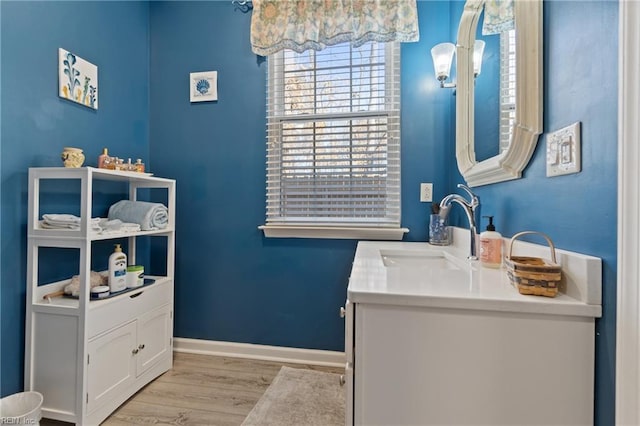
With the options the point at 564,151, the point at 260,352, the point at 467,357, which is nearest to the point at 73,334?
the point at 260,352

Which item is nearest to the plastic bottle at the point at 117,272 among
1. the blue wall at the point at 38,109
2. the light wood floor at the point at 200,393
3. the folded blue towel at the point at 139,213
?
the folded blue towel at the point at 139,213

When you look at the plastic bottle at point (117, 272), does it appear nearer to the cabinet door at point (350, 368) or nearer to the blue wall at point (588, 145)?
the cabinet door at point (350, 368)

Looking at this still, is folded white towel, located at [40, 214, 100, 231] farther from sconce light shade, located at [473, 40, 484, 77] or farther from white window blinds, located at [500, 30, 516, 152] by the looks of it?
sconce light shade, located at [473, 40, 484, 77]

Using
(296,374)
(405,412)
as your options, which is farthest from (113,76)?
(405,412)

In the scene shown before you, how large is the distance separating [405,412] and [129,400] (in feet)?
5.12

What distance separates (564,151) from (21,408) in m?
2.20

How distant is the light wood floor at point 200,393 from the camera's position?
143 centimetres

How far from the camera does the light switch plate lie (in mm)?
717

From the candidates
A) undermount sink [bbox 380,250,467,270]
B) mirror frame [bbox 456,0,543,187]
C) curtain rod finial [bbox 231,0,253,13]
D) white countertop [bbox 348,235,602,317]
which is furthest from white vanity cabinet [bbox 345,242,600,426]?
curtain rod finial [bbox 231,0,253,13]

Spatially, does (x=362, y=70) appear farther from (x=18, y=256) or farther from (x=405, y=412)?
(x=18, y=256)

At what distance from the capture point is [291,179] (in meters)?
1.98

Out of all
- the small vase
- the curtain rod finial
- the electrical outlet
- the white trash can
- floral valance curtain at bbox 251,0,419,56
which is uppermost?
the curtain rod finial

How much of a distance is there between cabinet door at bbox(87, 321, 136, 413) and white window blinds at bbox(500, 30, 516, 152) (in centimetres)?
190

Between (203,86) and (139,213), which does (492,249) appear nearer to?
(139,213)
